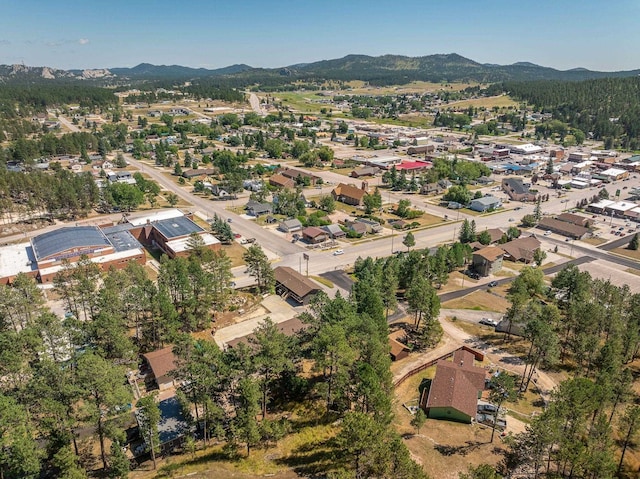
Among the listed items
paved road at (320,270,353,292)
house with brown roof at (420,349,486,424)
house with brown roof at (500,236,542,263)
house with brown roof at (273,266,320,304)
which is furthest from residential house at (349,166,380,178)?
house with brown roof at (420,349,486,424)

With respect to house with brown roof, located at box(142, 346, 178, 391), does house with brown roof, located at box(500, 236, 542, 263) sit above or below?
above

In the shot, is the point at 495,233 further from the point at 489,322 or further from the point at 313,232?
the point at 313,232

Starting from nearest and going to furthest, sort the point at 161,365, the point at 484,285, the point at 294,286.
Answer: the point at 161,365, the point at 294,286, the point at 484,285

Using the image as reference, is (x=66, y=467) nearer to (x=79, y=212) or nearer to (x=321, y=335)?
(x=321, y=335)

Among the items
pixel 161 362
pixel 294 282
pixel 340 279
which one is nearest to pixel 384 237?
pixel 340 279

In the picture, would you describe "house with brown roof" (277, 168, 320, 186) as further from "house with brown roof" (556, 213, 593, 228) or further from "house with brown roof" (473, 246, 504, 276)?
"house with brown roof" (556, 213, 593, 228)

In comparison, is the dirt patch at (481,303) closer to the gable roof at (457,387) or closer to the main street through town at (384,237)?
the gable roof at (457,387)
